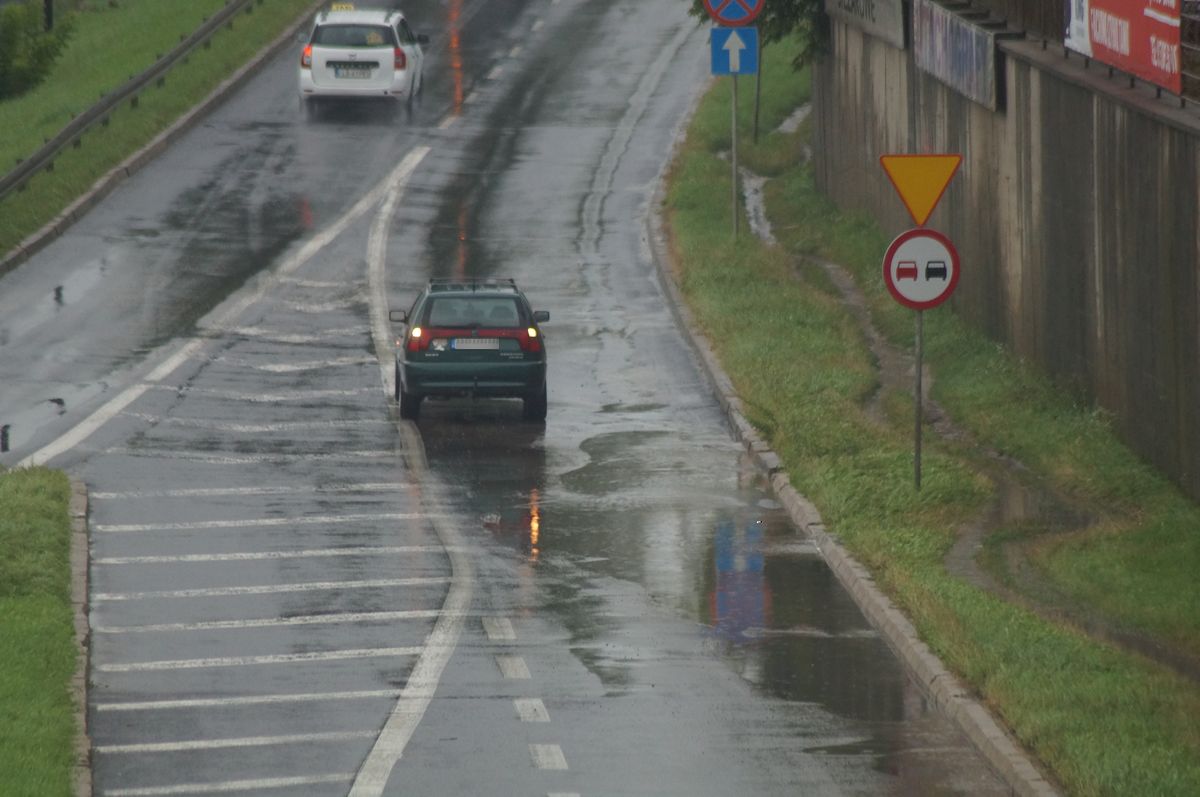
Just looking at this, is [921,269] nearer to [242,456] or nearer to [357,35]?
[242,456]

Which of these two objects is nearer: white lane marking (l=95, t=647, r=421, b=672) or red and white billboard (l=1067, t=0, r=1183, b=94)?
white lane marking (l=95, t=647, r=421, b=672)

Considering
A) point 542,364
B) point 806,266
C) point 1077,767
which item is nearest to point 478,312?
point 542,364

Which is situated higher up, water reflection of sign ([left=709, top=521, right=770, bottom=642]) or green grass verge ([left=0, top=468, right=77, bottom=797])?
green grass verge ([left=0, top=468, right=77, bottom=797])

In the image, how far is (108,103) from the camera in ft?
133

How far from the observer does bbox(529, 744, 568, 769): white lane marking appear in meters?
12.3

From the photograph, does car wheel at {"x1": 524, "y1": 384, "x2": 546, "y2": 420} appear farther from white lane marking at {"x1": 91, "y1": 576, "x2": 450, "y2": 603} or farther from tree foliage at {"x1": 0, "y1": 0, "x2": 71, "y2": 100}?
tree foliage at {"x1": 0, "y1": 0, "x2": 71, "y2": 100}

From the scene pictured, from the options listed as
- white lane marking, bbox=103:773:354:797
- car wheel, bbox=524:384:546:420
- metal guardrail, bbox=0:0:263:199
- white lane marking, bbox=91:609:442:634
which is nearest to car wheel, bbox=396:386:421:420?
car wheel, bbox=524:384:546:420

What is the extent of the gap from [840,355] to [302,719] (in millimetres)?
13576

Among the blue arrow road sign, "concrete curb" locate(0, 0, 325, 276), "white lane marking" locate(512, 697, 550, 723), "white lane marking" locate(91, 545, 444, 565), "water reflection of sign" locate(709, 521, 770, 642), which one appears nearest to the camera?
"white lane marking" locate(512, 697, 550, 723)

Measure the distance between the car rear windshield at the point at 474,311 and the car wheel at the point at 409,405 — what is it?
35.0 inches

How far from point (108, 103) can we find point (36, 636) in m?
27.1

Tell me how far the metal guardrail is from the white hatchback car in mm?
3009

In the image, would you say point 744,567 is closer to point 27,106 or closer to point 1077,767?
point 1077,767

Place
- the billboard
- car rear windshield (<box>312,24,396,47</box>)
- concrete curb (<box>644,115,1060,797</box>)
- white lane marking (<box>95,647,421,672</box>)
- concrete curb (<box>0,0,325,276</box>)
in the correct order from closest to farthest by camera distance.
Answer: concrete curb (<box>644,115,1060,797</box>), white lane marking (<box>95,647,421,672</box>), the billboard, concrete curb (<box>0,0,325,276</box>), car rear windshield (<box>312,24,396,47</box>)
